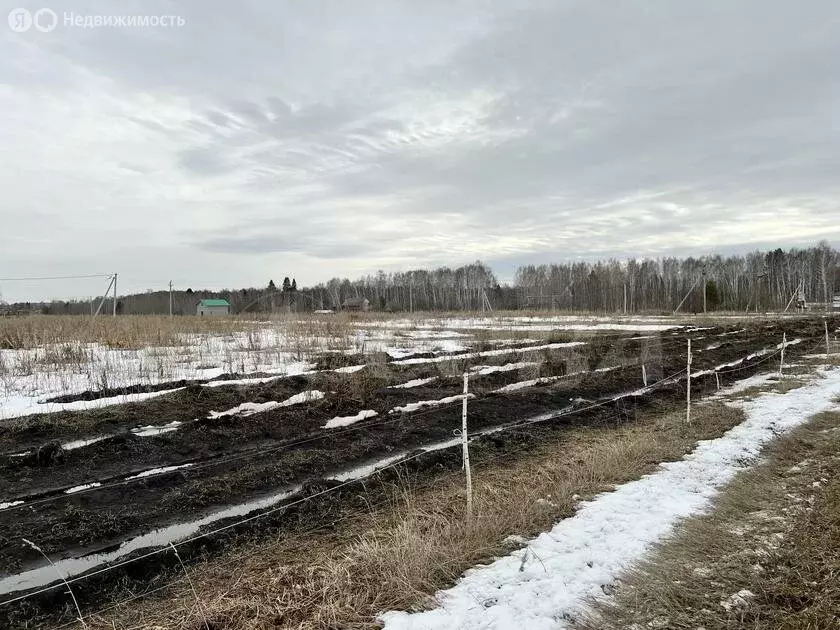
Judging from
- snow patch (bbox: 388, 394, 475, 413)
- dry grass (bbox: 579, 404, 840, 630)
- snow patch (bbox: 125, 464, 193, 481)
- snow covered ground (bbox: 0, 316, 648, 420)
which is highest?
snow covered ground (bbox: 0, 316, 648, 420)

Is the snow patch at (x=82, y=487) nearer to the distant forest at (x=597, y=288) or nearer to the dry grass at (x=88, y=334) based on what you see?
the dry grass at (x=88, y=334)

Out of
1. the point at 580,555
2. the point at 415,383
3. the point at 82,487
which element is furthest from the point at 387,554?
A: the point at 415,383

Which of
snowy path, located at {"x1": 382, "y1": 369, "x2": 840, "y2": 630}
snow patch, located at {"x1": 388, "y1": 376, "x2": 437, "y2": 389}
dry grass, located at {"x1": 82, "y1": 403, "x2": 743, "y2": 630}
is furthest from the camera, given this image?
snow patch, located at {"x1": 388, "y1": 376, "x2": 437, "y2": 389}

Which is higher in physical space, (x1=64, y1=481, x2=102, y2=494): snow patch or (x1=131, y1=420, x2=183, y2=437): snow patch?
(x1=131, y1=420, x2=183, y2=437): snow patch

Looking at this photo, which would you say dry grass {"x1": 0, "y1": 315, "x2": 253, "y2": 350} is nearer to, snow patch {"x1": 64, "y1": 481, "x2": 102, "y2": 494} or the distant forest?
snow patch {"x1": 64, "y1": 481, "x2": 102, "y2": 494}

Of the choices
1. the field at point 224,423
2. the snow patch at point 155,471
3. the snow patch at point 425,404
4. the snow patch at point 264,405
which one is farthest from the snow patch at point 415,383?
the snow patch at point 155,471

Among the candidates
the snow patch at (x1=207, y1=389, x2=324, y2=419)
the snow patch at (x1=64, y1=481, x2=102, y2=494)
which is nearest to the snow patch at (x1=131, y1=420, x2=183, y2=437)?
the snow patch at (x1=207, y1=389, x2=324, y2=419)

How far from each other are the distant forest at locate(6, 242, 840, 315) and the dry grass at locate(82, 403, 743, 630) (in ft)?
183

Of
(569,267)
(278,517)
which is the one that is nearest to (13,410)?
(278,517)

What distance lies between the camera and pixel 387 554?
4.08 meters

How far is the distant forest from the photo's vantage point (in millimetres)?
72125

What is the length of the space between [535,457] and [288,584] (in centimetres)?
470

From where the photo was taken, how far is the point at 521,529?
4770mm

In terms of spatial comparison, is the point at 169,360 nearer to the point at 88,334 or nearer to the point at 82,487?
the point at 88,334
